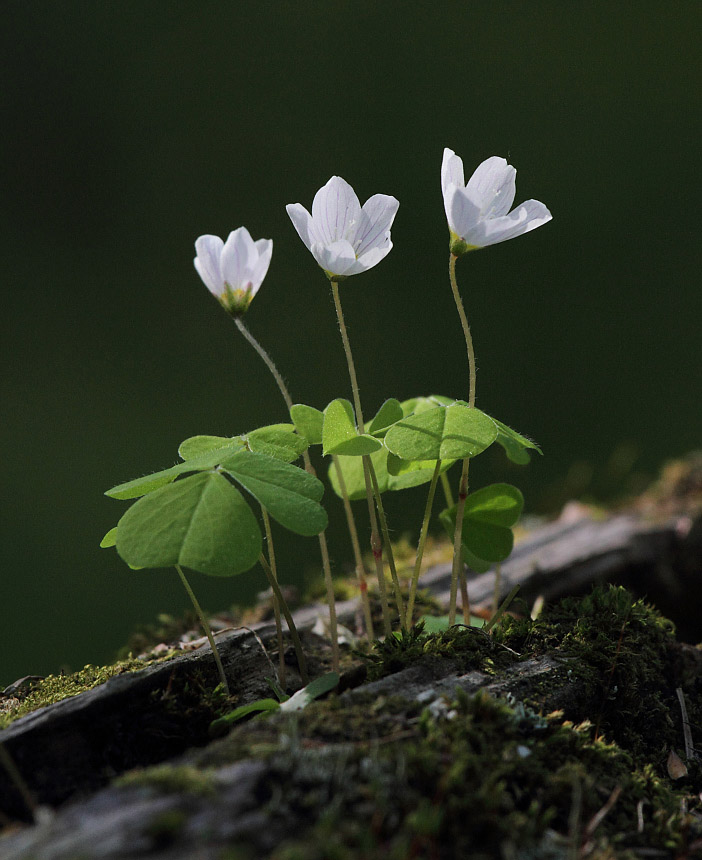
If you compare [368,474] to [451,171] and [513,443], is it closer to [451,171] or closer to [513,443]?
[513,443]

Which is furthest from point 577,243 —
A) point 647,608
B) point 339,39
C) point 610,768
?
point 610,768

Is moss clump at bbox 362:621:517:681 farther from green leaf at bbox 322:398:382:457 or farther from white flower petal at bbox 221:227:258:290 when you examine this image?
white flower petal at bbox 221:227:258:290

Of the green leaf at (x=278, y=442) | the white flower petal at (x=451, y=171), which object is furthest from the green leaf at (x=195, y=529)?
the white flower petal at (x=451, y=171)

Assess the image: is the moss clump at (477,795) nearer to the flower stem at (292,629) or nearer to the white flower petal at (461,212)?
the flower stem at (292,629)

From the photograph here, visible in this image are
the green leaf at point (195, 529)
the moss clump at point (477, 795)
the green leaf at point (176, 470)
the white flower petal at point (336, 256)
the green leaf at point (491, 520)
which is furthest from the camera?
the green leaf at point (491, 520)

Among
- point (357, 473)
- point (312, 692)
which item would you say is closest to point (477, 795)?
point (312, 692)

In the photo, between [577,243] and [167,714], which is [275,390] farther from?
[167,714]
